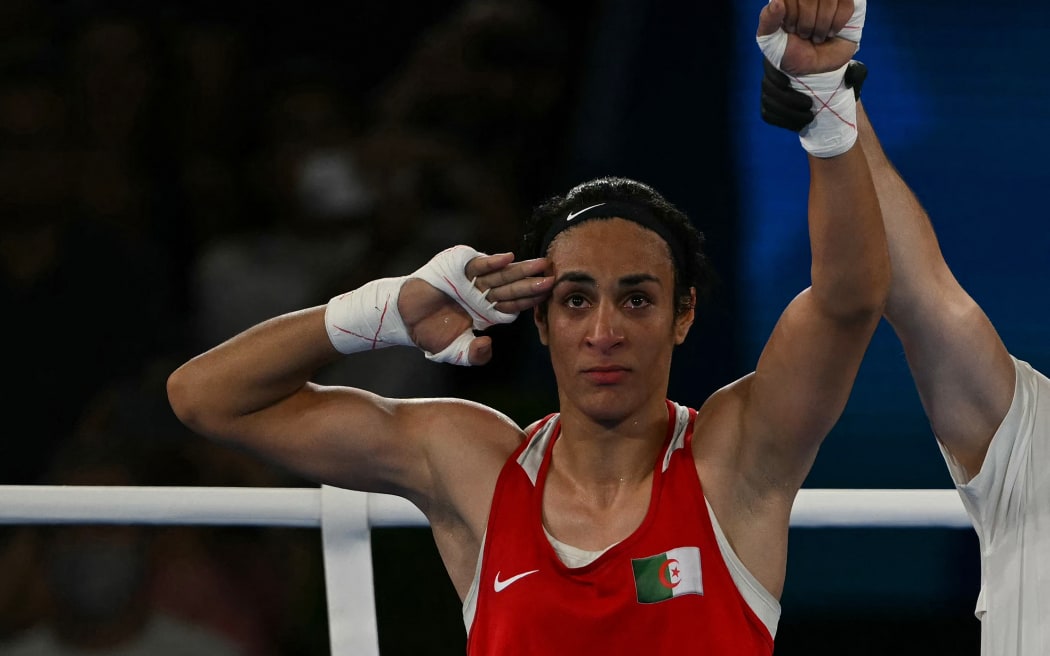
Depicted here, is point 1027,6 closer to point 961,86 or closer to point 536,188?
point 961,86

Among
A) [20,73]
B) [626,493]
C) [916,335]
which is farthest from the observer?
[20,73]

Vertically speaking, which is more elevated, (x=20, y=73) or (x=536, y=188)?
(x=20, y=73)

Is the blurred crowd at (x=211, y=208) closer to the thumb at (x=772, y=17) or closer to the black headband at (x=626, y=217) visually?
the black headband at (x=626, y=217)

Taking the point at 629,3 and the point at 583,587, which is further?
the point at 629,3

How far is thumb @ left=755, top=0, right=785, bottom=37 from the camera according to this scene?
1303 mm

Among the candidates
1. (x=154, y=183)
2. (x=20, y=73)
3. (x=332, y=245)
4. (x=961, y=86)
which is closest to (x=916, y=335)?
(x=961, y=86)

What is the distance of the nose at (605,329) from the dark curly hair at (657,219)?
126 millimetres

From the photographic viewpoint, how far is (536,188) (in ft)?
10.0

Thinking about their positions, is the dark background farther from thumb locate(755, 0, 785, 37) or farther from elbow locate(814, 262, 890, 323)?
thumb locate(755, 0, 785, 37)

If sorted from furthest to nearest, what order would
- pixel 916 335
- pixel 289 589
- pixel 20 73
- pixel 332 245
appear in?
1. pixel 20 73
2. pixel 332 245
3. pixel 289 589
4. pixel 916 335

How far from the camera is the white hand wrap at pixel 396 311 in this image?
168 centimetres

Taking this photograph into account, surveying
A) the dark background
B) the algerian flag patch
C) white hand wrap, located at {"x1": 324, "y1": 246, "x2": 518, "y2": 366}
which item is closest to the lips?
Answer: white hand wrap, located at {"x1": 324, "y1": 246, "x2": 518, "y2": 366}

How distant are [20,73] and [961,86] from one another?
96.7 inches

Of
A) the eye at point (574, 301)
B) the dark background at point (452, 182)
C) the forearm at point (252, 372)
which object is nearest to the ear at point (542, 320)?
the eye at point (574, 301)
